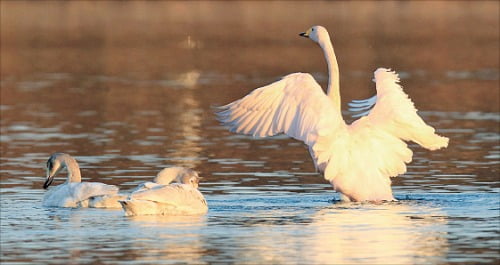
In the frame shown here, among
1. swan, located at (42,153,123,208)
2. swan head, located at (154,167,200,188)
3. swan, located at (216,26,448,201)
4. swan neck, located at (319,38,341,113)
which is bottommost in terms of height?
swan, located at (42,153,123,208)

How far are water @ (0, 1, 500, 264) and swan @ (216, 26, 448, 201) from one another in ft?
1.14

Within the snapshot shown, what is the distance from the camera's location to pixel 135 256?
1406 cm

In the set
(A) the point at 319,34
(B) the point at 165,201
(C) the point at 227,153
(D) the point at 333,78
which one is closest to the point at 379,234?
(B) the point at 165,201

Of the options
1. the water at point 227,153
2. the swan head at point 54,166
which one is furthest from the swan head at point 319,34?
the swan head at point 54,166

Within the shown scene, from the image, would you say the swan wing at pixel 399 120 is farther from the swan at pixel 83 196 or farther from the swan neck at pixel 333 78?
the swan at pixel 83 196

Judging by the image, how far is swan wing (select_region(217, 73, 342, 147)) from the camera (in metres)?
17.9

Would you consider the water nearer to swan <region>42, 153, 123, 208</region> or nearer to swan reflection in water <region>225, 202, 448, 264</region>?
swan reflection in water <region>225, 202, 448, 264</region>

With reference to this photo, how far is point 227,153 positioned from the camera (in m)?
23.4

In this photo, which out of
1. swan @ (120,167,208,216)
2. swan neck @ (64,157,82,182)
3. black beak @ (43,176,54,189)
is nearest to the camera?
swan @ (120,167,208,216)

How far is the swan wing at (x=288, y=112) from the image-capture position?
17.9 meters

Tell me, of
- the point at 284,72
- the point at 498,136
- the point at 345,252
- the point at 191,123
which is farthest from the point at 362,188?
the point at 284,72

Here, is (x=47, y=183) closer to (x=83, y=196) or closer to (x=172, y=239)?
(x=83, y=196)

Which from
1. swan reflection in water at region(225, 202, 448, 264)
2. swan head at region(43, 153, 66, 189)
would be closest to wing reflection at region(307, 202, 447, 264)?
swan reflection in water at region(225, 202, 448, 264)

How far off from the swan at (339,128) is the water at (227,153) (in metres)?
0.35
